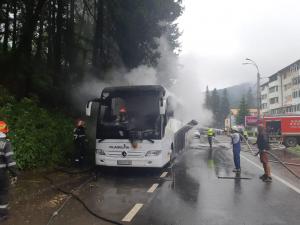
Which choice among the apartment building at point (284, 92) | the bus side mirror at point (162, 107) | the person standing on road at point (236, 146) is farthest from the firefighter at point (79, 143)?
the apartment building at point (284, 92)

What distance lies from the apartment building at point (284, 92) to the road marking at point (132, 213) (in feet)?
262

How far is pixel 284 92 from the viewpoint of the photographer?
95875 millimetres

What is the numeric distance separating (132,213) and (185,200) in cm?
184

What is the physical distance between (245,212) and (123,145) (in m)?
5.55

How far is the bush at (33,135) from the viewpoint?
12633mm

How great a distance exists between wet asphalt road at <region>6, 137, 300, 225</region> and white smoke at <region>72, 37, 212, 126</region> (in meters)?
6.47

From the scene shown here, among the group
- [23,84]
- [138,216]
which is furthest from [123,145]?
[23,84]

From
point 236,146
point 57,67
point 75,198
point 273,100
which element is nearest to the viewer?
point 75,198

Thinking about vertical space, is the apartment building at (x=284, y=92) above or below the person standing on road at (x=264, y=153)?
above

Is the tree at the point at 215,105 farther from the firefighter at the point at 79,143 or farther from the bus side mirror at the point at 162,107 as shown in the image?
the bus side mirror at the point at 162,107

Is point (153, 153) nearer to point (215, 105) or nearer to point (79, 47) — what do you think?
point (79, 47)

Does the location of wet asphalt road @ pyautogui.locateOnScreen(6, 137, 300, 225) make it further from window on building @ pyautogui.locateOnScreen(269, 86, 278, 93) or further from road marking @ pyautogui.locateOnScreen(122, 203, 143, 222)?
window on building @ pyautogui.locateOnScreen(269, 86, 278, 93)

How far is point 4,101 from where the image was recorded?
1510cm

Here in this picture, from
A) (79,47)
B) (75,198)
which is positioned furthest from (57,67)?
(75,198)
